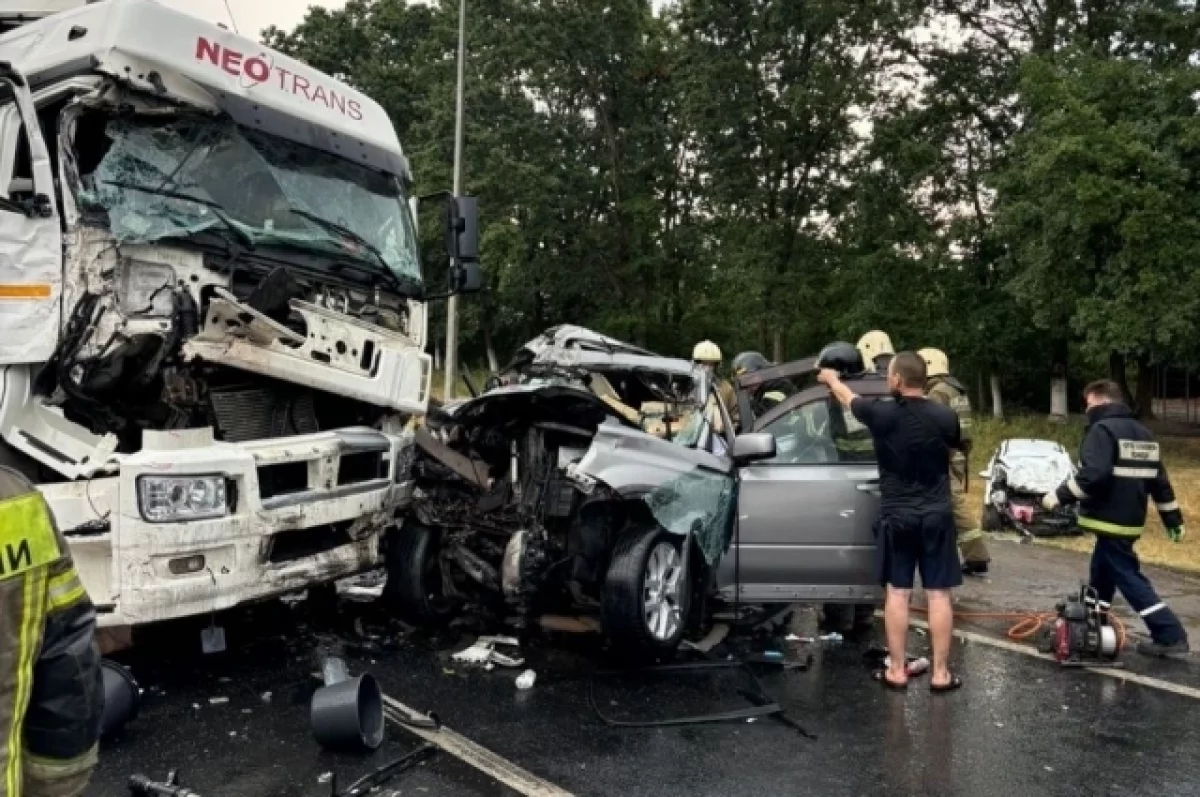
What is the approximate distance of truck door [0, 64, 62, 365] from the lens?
165 inches

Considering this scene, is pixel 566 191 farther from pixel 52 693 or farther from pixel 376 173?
pixel 52 693

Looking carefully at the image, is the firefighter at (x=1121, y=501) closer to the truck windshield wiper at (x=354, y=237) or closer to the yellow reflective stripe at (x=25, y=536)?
the truck windshield wiper at (x=354, y=237)

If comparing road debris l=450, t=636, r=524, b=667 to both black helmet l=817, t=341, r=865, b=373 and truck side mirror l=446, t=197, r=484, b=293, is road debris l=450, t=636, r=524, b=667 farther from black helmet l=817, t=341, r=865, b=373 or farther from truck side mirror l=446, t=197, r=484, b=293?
black helmet l=817, t=341, r=865, b=373

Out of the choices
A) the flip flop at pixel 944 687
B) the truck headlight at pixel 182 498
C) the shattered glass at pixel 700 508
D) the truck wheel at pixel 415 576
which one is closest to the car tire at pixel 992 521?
the flip flop at pixel 944 687

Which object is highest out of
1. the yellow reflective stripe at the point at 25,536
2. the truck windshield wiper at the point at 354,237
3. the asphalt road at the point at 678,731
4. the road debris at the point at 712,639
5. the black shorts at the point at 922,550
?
the truck windshield wiper at the point at 354,237

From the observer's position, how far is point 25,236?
168 inches

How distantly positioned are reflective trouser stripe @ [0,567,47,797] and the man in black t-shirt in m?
4.32

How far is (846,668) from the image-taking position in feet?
18.4

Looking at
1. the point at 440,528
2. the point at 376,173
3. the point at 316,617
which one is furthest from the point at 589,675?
the point at 376,173

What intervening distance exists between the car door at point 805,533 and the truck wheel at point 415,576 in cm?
165

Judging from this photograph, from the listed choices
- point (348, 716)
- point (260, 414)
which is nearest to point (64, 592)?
point (348, 716)

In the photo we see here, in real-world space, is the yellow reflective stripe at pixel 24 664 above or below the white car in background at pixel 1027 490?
above

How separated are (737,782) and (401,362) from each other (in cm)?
288

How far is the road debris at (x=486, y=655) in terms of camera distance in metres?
5.44
